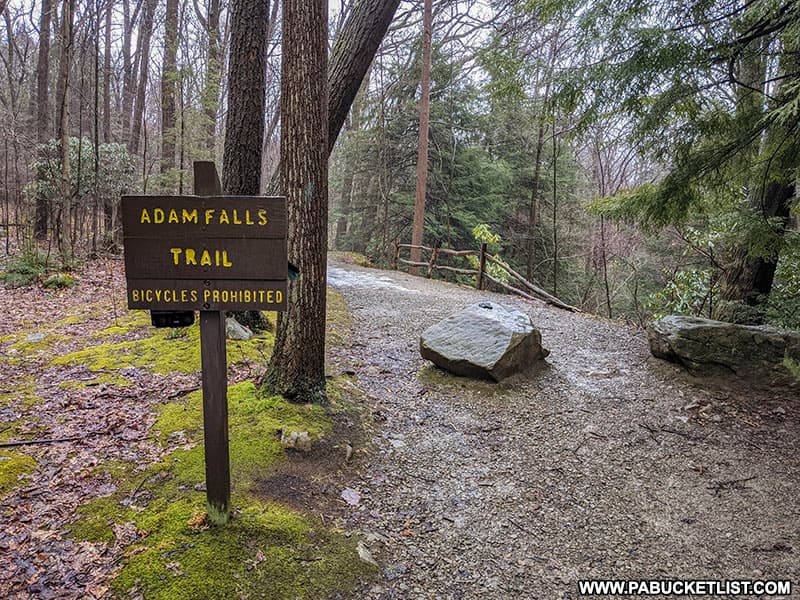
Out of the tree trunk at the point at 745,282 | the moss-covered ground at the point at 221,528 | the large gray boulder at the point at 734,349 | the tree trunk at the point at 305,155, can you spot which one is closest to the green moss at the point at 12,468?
the moss-covered ground at the point at 221,528

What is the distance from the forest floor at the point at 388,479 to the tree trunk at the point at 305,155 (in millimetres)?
783

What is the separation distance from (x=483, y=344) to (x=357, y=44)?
313 centimetres

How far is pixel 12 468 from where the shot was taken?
267 cm

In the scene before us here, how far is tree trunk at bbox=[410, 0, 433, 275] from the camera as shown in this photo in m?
12.5

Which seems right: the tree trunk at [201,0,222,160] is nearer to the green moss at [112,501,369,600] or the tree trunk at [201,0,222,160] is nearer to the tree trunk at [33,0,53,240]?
the tree trunk at [33,0,53,240]

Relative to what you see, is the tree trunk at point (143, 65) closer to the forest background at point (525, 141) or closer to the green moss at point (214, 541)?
the forest background at point (525, 141)

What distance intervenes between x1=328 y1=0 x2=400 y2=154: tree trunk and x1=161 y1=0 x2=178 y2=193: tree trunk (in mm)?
7809

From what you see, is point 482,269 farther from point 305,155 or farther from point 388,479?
point 388,479

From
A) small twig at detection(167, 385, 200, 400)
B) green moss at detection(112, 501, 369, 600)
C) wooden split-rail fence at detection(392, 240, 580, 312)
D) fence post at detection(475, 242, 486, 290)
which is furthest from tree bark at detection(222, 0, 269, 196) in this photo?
fence post at detection(475, 242, 486, 290)

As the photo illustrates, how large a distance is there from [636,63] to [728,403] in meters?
3.18

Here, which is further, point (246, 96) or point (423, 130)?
point (423, 130)

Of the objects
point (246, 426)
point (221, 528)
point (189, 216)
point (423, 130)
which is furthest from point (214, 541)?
point (423, 130)

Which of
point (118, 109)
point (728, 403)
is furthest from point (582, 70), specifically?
point (118, 109)

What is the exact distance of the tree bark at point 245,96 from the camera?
4578mm
